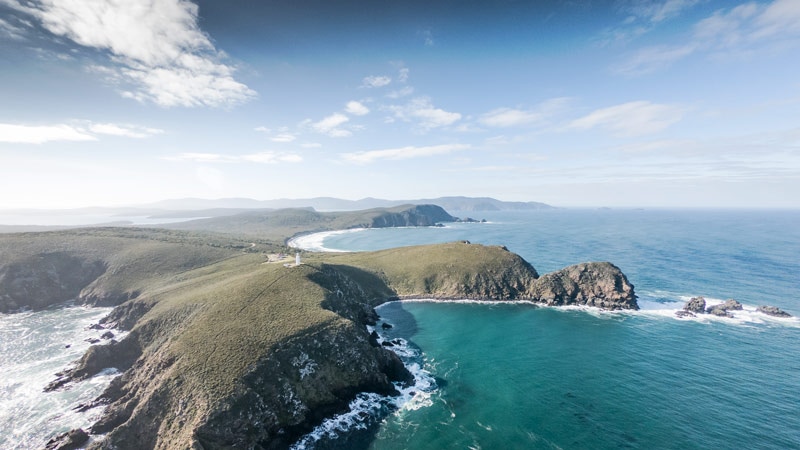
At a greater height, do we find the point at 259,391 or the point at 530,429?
the point at 259,391

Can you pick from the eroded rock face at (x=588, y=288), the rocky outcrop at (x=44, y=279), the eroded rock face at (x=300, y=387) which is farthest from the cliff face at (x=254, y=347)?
the rocky outcrop at (x=44, y=279)

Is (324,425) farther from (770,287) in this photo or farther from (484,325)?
(770,287)


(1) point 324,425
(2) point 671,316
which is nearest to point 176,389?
(1) point 324,425

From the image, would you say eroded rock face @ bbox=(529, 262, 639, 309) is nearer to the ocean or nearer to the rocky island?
the rocky island

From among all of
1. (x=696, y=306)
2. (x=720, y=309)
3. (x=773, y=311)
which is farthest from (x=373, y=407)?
(x=773, y=311)

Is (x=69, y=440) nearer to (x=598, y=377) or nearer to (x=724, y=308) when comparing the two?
(x=598, y=377)

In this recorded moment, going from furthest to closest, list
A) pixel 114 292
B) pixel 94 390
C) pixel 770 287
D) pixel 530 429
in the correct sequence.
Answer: pixel 770 287
pixel 114 292
pixel 94 390
pixel 530 429
